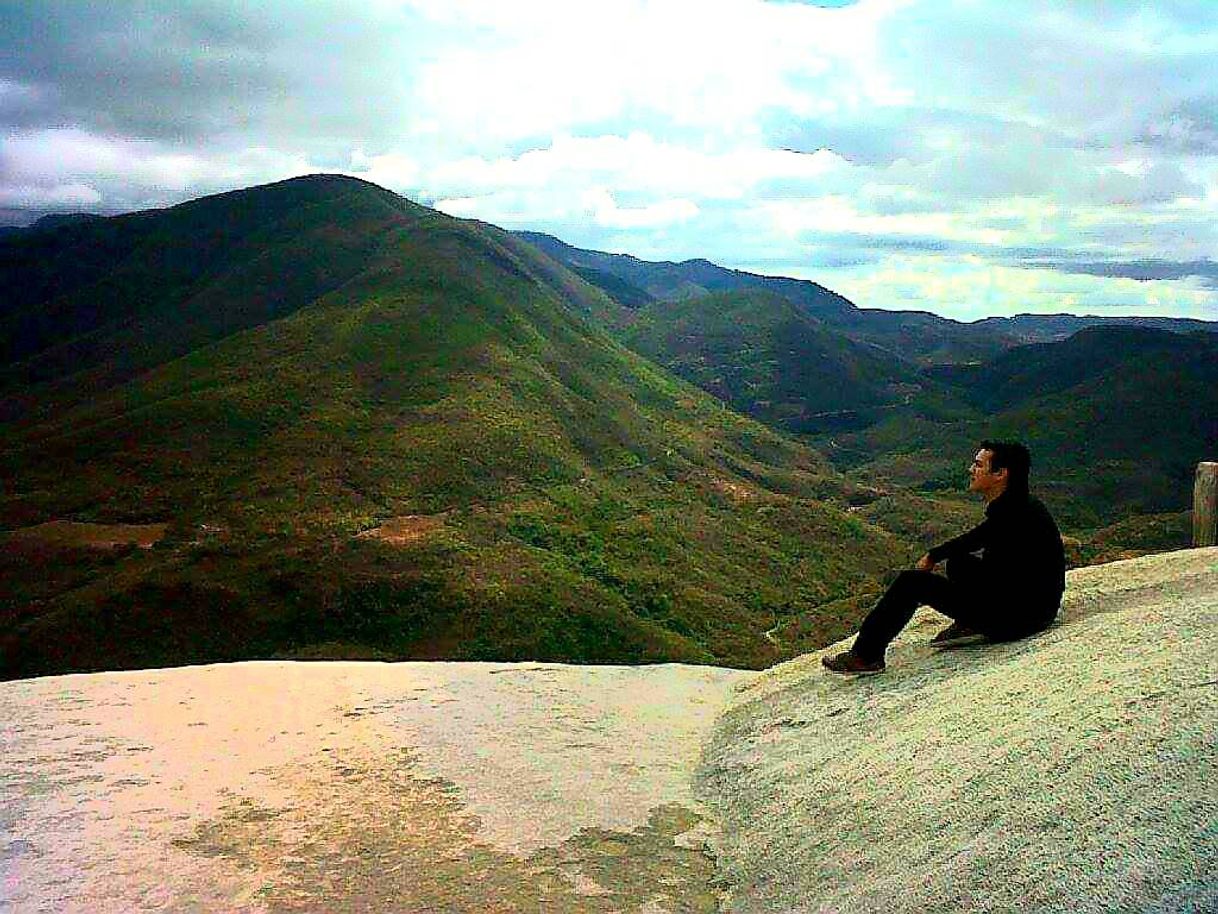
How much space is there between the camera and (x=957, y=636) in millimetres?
8719

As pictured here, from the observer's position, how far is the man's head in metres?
7.93

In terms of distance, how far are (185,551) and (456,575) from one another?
16.3 meters

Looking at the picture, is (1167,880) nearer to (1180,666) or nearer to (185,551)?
(1180,666)

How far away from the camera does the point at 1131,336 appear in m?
175

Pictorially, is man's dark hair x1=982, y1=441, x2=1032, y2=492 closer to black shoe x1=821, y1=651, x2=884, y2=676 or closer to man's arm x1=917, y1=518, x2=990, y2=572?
man's arm x1=917, y1=518, x2=990, y2=572

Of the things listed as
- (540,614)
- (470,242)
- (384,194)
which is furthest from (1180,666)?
(384,194)

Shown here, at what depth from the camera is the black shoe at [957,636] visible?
853 cm

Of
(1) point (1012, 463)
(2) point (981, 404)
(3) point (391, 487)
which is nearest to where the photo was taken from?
(1) point (1012, 463)

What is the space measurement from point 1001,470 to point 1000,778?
2.91 metres

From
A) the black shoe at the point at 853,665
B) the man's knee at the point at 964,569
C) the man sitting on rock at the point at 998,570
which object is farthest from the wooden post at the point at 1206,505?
the black shoe at the point at 853,665

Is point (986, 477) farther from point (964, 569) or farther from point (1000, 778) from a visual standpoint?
point (1000, 778)

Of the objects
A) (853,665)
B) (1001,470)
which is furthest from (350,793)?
(1001,470)

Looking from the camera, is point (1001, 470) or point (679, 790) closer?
point (679, 790)

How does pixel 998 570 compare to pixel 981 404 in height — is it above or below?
above
